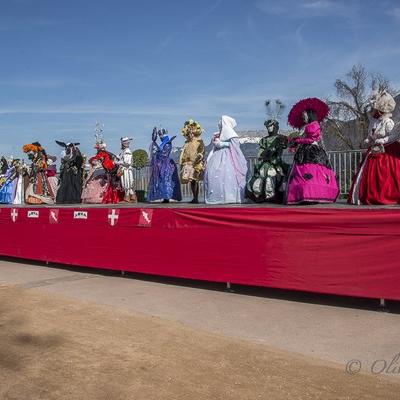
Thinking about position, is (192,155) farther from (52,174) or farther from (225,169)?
(52,174)

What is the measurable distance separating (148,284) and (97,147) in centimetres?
475

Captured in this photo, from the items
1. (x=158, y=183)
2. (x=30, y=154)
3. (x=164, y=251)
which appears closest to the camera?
(x=164, y=251)

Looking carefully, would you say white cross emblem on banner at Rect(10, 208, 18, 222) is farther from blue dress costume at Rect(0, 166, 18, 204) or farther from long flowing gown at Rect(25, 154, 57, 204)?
blue dress costume at Rect(0, 166, 18, 204)

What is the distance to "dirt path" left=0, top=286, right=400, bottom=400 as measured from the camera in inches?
128

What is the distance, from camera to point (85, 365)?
379 cm

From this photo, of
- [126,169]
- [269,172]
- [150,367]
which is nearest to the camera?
[150,367]

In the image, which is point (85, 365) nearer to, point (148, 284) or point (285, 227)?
point (285, 227)

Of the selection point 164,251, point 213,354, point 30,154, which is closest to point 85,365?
point 213,354

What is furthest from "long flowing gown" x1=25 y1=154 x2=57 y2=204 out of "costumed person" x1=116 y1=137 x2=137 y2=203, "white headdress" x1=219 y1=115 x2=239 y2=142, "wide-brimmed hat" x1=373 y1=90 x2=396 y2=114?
"wide-brimmed hat" x1=373 y1=90 x2=396 y2=114

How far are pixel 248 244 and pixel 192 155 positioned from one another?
302cm

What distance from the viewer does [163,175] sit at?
367 inches

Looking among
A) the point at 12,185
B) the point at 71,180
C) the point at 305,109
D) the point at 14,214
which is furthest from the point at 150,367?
the point at 12,185

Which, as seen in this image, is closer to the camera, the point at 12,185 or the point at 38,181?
the point at 38,181

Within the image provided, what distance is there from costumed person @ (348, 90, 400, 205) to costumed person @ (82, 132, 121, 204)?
5.87 m
